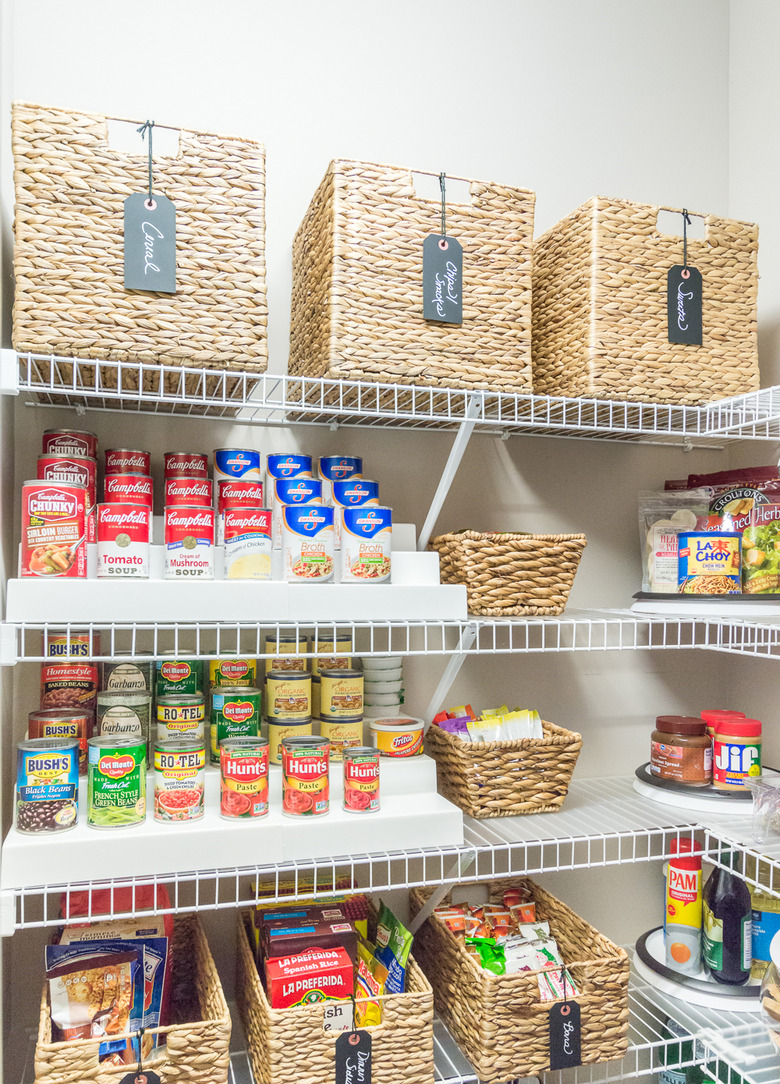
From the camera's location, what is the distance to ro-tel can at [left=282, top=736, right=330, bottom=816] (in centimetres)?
130

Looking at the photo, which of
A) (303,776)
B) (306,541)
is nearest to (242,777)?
(303,776)

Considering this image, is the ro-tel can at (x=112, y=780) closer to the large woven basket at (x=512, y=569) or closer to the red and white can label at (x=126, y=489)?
the red and white can label at (x=126, y=489)

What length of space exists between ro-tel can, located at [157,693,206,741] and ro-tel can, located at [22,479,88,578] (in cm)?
26

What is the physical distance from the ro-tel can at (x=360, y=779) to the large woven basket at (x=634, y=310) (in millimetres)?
783

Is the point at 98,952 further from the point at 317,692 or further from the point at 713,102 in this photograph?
the point at 713,102

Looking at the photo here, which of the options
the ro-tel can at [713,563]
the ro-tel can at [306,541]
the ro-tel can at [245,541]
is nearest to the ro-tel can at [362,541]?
the ro-tel can at [306,541]

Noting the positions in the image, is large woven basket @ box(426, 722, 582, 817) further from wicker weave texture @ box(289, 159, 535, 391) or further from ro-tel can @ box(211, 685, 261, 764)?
wicker weave texture @ box(289, 159, 535, 391)

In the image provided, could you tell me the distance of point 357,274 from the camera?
1.36 m

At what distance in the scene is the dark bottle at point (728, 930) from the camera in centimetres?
154

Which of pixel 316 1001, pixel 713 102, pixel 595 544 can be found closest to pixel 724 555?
pixel 595 544

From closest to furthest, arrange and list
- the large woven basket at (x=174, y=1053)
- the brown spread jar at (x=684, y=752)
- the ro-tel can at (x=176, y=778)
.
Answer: the large woven basket at (x=174, y=1053) → the ro-tel can at (x=176, y=778) → the brown spread jar at (x=684, y=752)

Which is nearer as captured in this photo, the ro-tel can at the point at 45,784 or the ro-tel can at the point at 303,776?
the ro-tel can at the point at 45,784

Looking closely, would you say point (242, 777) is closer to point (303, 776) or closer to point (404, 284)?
point (303, 776)

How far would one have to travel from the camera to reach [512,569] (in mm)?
1523
